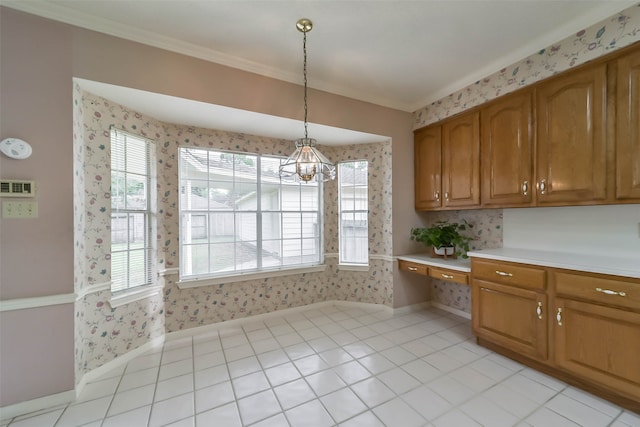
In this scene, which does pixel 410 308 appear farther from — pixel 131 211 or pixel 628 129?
pixel 131 211

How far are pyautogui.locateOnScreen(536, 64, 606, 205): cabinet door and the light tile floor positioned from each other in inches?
61.7

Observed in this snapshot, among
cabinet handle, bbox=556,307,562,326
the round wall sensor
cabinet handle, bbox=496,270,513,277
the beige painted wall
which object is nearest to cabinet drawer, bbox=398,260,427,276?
cabinet handle, bbox=496,270,513,277

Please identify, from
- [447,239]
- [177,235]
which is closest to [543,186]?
[447,239]

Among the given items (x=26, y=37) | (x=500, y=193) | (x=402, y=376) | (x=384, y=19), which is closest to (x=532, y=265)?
(x=500, y=193)

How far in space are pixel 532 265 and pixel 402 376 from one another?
145cm

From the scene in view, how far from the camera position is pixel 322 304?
3627 millimetres

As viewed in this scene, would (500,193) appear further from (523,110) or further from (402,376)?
(402,376)

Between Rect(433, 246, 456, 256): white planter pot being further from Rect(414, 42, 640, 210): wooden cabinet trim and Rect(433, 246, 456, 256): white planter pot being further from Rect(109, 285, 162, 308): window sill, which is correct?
Rect(109, 285, 162, 308): window sill

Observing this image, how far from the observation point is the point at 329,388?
1.91 meters

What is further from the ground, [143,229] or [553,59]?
[553,59]

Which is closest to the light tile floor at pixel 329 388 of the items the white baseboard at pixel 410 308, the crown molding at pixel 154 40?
the white baseboard at pixel 410 308

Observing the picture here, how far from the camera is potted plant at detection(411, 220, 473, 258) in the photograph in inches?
119

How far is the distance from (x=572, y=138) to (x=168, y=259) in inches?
160

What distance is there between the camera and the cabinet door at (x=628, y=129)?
174 cm
